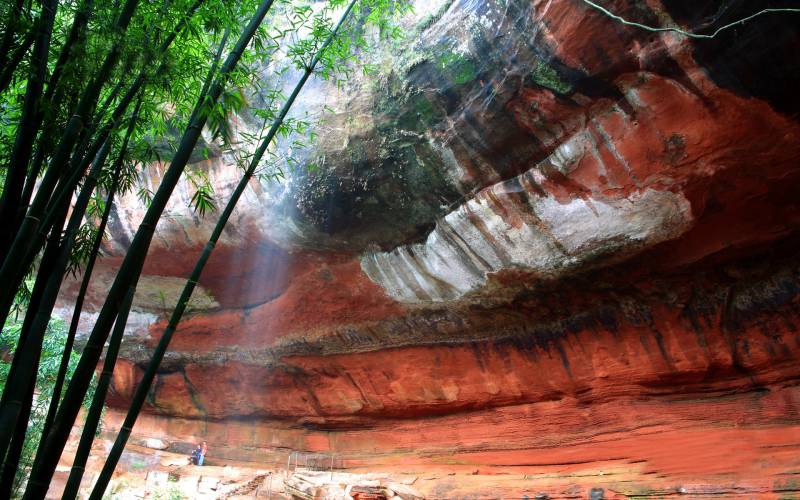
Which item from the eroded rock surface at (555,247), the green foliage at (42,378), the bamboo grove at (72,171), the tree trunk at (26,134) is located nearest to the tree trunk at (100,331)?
the bamboo grove at (72,171)

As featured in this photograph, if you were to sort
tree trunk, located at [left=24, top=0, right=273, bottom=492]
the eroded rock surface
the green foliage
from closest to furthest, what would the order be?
tree trunk, located at [left=24, top=0, right=273, bottom=492], the eroded rock surface, the green foliage

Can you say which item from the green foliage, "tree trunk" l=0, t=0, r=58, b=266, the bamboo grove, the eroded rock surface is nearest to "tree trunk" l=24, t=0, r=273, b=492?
the bamboo grove

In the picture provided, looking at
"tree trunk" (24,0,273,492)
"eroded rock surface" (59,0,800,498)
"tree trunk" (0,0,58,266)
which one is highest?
"eroded rock surface" (59,0,800,498)

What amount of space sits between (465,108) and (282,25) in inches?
174

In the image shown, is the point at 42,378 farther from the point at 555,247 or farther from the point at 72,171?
the point at 555,247

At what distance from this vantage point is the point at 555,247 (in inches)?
274

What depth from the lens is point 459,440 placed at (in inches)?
364

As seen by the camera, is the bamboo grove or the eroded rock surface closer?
the bamboo grove

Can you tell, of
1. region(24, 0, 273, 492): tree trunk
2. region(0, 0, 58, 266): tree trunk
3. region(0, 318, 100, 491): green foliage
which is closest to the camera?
region(24, 0, 273, 492): tree trunk

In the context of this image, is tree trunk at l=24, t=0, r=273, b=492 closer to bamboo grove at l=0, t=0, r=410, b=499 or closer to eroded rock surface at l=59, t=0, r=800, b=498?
bamboo grove at l=0, t=0, r=410, b=499

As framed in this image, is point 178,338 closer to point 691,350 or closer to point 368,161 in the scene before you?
point 368,161

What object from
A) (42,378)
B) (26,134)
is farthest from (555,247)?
(42,378)

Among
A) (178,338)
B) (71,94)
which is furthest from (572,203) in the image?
(178,338)

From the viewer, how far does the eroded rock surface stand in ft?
18.5
